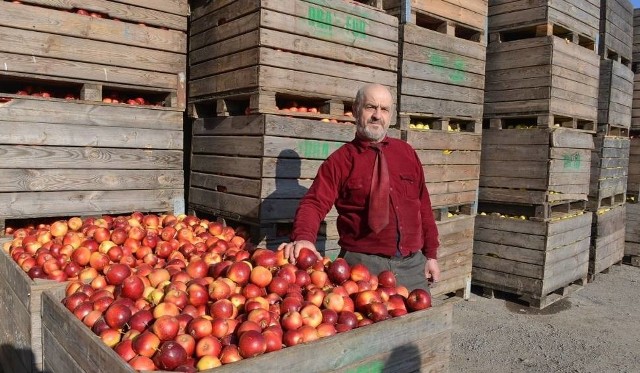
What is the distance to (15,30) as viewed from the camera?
3.89 m

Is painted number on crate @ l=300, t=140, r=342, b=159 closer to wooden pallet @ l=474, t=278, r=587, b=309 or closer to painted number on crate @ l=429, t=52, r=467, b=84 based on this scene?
painted number on crate @ l=429, t=52, r=467, b=84

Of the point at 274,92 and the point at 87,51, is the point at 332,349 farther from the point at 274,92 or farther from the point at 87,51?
the point at 87,51

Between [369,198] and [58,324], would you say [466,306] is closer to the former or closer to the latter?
[369,198]

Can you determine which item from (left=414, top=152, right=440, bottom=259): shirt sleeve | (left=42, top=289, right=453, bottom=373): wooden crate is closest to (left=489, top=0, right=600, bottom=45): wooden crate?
(left=414, top=152, right=440, bottom=259): shirt sleeve

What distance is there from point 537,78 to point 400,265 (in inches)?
166

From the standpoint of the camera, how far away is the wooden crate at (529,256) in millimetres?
6449

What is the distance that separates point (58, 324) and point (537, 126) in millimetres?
6000

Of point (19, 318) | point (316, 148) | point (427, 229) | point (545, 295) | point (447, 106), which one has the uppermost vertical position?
point (447, 106)

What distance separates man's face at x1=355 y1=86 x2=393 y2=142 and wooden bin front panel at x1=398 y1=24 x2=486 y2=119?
83.8 inches

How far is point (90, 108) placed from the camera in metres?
4.22

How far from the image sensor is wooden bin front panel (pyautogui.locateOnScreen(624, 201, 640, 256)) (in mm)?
9219

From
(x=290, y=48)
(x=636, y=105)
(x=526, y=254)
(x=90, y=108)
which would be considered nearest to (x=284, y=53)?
(x=290, y=48)

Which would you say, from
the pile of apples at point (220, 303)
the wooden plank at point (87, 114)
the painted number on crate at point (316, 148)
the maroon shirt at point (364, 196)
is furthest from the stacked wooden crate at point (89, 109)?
the maroon shirt at point (364, 196)

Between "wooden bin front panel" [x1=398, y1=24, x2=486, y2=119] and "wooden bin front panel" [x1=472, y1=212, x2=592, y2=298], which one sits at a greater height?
Result: "wooden bin front panel" [x1=398, y1=24, x2=486, y2=119]
